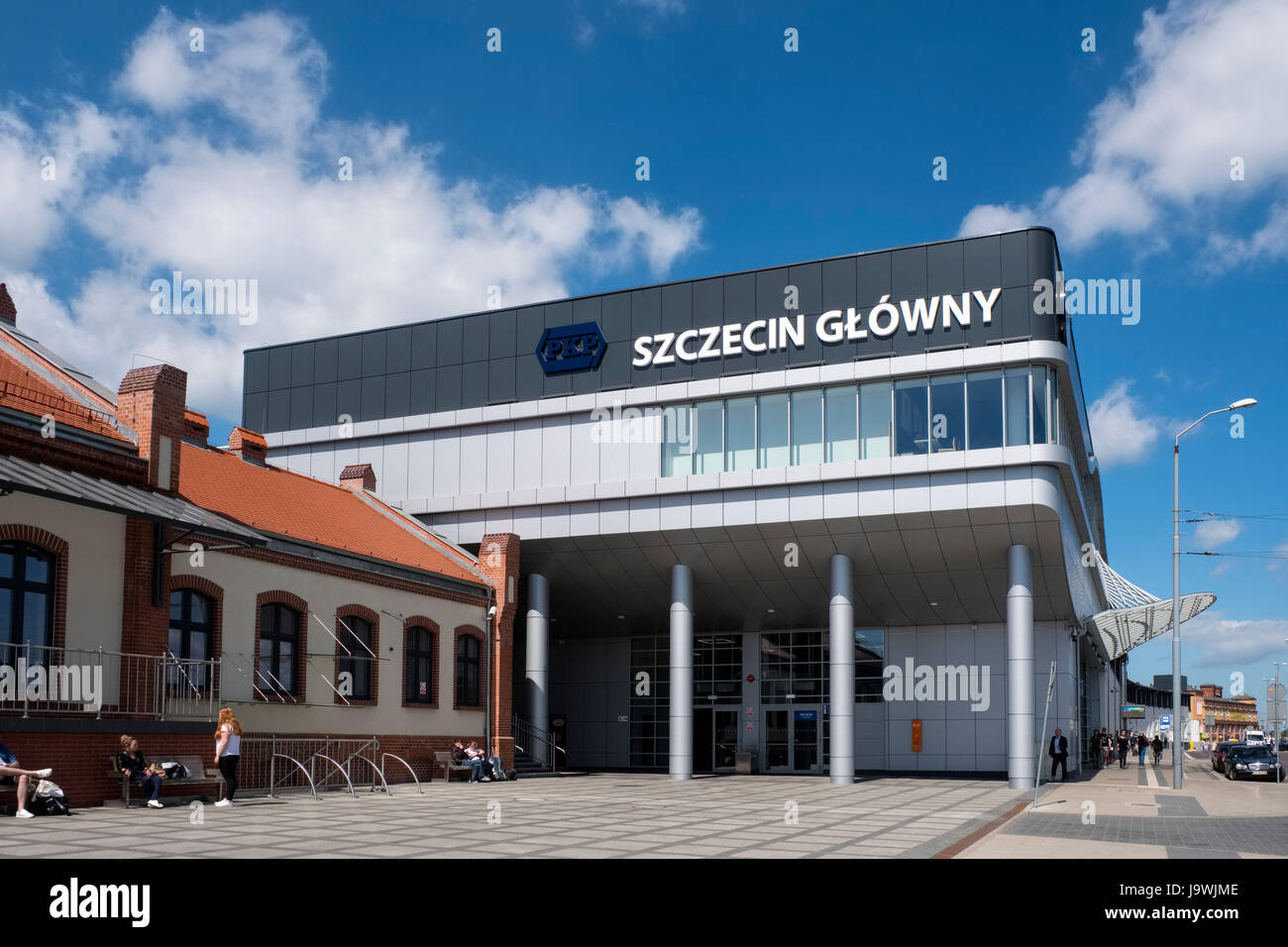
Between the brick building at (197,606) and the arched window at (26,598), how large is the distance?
3 centimetres

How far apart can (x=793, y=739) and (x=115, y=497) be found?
28770 mm

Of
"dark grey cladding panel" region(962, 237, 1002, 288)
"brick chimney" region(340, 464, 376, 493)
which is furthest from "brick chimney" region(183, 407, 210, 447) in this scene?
"dark grey cladding panel" region(962, 237, 1002, 288)

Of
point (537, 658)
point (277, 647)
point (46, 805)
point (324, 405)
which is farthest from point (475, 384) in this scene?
point (46, 805)

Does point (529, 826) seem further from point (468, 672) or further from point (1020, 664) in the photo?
→ point (1020, 664)

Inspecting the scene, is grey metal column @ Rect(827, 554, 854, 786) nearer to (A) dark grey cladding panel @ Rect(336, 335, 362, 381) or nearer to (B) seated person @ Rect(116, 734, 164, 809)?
(A) dark grey cladding panel @ Rect(336, 335, 362, 381)

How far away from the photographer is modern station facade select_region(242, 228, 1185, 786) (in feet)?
108

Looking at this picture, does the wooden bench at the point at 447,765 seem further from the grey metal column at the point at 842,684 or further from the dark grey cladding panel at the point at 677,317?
the dark grey cladding panel at the point at 677,317

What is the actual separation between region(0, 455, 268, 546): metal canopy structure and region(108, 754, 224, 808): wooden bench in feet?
12.9

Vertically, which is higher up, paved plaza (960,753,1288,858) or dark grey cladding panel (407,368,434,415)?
dark grey cladding panel (407,368,434,415)

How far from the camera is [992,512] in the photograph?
3253cm

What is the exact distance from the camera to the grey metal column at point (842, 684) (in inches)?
1352

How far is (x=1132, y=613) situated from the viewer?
147 feet
